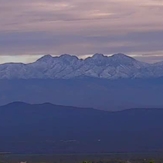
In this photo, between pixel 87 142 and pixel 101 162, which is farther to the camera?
pixel 87 142

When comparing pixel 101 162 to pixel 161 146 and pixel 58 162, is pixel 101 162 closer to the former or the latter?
pixel 58 162

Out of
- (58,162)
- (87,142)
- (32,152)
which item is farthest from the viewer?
(87,142)

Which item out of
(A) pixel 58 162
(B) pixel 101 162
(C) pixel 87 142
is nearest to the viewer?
(B) pixel 101 162

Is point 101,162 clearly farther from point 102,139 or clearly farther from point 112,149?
point 102,139

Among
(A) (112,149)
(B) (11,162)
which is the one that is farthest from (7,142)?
(B) (11,162)

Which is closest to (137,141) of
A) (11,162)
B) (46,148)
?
(46,148)

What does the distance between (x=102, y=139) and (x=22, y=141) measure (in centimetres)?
1843

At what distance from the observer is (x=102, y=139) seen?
7840 inches

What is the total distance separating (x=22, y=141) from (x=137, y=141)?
2614 centimetres

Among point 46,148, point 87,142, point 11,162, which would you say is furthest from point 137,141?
point 11,162

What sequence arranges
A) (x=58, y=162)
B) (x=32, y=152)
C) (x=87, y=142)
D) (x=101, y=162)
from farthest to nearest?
(x=87, y=142) → (x=32, y=152) → (x=58, y=162) → (x=101, y=162)

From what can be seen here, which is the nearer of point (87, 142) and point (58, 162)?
point (58, 162)

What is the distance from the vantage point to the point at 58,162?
123 m

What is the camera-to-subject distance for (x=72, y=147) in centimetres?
17425
